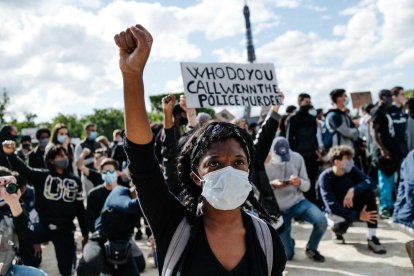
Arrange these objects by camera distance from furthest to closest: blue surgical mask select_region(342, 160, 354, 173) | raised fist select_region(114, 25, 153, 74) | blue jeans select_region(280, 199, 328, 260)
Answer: blue surgical mask select_region(342, 160, 354, 173) < blue jeans select_region(280, 199, 328, 260) < raised fist select_region(114, 25, 153, 74)

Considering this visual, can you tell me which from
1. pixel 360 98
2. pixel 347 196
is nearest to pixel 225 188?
pixel 347 196

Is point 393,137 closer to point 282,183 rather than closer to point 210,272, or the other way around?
point 282,183

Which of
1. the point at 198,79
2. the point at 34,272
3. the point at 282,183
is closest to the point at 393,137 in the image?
the point at 282,183

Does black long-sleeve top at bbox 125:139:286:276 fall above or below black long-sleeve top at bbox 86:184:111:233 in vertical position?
above

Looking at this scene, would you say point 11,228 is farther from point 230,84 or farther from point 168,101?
point 230,84

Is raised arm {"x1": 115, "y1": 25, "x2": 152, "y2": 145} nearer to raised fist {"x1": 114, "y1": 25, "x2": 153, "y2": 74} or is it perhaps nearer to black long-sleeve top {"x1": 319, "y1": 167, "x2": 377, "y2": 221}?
raised fist {"x1": 114, "y1": 25, "x2": 153, "y2": 74}

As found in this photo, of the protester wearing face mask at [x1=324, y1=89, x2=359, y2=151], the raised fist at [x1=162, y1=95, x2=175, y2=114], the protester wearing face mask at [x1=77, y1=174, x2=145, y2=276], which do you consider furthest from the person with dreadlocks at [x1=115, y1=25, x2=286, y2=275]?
the protester wearing face mask at [x1=324, y1=89, x2=359, y2=151]

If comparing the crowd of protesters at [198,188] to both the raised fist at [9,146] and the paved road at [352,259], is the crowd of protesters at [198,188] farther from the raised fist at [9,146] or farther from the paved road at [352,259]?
the paved road at [352,259]

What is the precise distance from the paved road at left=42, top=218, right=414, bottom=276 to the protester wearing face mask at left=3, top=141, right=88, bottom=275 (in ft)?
1.32

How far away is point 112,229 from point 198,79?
187 cm

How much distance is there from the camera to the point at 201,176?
1.75 m

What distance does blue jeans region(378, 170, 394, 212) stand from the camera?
6.94 m

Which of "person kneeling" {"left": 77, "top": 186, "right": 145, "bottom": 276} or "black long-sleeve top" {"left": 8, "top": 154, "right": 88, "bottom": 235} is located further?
"black long-sleeve top" {"left": 8, "top": 154, "right": 88, "bottom": 235}

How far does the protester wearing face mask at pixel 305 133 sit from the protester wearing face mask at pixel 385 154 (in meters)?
0.97
